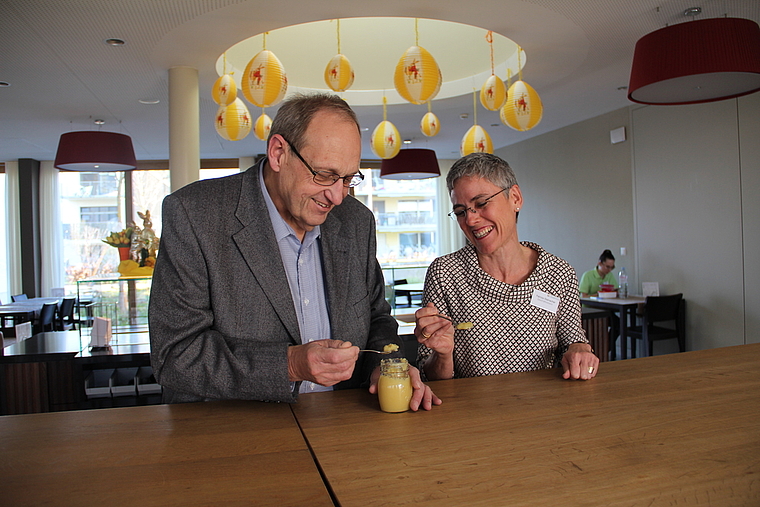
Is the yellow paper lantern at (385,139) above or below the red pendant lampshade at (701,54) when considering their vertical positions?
above

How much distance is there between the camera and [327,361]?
1.30 m

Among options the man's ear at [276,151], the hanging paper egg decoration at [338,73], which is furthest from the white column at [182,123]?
the man's ear at [276,151]

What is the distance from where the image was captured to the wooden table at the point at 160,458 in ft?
3.12

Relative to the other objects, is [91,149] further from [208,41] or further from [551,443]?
[551,443]

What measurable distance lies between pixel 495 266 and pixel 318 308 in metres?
0.74

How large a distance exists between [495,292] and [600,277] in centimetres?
591

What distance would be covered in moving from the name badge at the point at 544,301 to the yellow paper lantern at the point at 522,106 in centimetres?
283

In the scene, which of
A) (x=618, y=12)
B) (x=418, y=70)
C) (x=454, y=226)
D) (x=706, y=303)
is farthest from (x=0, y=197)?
(x=706, y=303)

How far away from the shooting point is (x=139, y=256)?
12.2ft

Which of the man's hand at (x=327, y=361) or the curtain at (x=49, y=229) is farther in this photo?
the curtain at (x=49, y=229)

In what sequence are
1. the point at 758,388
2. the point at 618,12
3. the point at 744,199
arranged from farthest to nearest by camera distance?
the point at 744,199 → the point at 618,12 → the point at 758,388

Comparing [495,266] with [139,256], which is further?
[139,256]

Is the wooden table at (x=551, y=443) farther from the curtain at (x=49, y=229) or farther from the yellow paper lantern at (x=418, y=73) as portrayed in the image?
the curtain at (x=49, y=229)

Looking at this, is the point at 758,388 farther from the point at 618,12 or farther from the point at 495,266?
the point at 618,12
